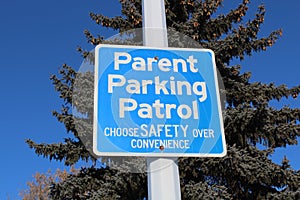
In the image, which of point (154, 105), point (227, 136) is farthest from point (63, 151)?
point (154, 105)

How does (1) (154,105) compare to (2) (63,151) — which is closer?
(1) (154,105)

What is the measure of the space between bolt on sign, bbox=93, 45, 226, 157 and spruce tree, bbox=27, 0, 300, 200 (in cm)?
536

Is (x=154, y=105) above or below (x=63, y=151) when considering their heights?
below

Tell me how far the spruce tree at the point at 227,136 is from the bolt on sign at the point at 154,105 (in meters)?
5.36

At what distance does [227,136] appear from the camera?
8.07 metres

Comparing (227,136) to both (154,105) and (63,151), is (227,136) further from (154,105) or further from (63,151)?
(154,105)

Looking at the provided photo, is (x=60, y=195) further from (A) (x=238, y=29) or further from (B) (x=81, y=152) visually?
(A) (x=238, y=29)

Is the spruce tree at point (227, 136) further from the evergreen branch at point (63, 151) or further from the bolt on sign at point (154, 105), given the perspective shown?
the bolt on sign at point (154, 105)

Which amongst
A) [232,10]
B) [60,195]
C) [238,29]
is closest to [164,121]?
[60,195]

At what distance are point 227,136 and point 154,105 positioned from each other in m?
7.00

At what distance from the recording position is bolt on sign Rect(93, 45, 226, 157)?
126cm

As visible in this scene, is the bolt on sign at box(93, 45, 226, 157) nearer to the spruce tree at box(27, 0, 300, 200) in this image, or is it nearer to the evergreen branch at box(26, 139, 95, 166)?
the spruce tree at box(27, 0, 300, 200)

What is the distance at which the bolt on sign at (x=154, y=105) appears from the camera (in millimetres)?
1259

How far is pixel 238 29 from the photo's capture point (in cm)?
836
